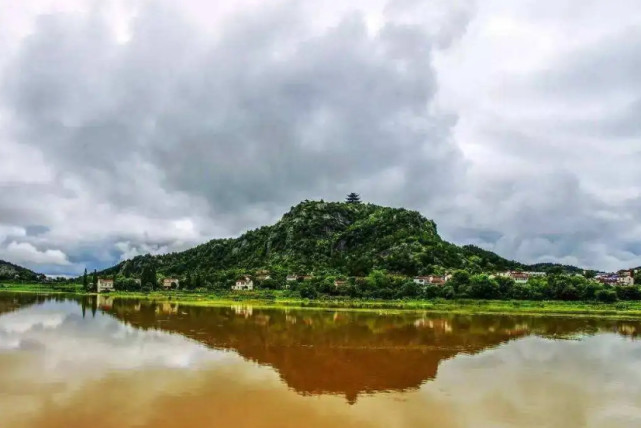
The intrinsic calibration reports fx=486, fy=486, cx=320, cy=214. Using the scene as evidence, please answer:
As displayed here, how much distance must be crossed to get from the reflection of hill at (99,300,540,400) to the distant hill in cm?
7460

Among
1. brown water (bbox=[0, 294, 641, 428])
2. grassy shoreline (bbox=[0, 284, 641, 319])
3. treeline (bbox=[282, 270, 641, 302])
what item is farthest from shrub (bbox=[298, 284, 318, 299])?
brown water (bbox=[0, 294, 641, 428])

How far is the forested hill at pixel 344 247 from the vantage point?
135m

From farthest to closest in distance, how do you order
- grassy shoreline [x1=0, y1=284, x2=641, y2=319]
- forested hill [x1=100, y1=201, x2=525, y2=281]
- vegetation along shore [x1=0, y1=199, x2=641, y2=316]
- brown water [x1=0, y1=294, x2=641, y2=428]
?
forested hill [x1=100, y1=201, x2=525, y2=281]
vegetation along shore [x1=0, y1=199, x2=641, y2=316]
grassy shoreline [x1=0, y1=284, x2=641, y2=319]
brown water [x1=0, y1=294, x2=641, y2=428]

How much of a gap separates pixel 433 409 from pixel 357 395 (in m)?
3.62

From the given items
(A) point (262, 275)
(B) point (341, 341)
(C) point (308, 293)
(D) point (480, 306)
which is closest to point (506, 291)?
(D) point (480, 306)

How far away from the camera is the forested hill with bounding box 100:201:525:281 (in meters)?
135

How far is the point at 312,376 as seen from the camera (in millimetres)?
26391

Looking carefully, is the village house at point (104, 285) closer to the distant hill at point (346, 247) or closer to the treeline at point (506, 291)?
the distant hill at point (346, 247)

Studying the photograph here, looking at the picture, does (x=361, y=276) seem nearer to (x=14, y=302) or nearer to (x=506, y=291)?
(x=506, y=291)

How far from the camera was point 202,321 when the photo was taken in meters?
52.6

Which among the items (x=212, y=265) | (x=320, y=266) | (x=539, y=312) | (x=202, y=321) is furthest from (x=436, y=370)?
(x=212, y=265)

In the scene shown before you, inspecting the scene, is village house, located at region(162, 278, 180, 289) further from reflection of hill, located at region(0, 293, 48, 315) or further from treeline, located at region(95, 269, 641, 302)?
treeline, located at region(95, 269, 641, 302)

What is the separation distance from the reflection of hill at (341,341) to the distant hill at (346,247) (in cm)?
7460

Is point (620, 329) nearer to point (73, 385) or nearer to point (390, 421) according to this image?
point (390, 421)
